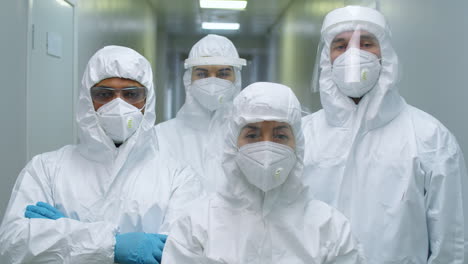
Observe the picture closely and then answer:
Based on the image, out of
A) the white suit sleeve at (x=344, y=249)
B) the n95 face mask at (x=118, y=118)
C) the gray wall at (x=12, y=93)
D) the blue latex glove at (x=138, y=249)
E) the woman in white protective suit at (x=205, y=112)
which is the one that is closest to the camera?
the white suit sleeve at (x=344, y=249)

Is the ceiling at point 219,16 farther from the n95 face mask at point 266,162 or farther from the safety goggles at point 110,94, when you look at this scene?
the n95 face mask at point 266,162

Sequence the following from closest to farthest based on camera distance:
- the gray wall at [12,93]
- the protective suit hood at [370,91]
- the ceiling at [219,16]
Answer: the protective suit hood at [370,91] < the gray wall at [12,93] < the ceiling at [219,16]

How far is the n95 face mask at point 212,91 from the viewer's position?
97.3 inches

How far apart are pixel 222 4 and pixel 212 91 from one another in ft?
8.22

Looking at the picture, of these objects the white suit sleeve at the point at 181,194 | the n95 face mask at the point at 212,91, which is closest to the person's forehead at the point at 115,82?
the white suit sleeve at the point at 181,194

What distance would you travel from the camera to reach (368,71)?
1851 mm

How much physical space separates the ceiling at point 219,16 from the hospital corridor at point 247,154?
220 cm

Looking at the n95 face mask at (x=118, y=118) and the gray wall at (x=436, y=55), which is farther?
the gray wall at (x=436, y=55)

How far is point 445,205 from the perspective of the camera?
1.64 m

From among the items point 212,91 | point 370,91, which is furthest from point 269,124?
point 212,91

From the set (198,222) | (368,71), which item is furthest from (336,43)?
(198,222)

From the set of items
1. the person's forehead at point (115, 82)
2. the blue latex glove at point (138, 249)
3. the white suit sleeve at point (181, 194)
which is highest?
the person's forehead at point (115, 82)

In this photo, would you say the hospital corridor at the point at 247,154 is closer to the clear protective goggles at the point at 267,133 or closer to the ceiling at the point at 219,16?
the clear protective goggles at the point at 267,133

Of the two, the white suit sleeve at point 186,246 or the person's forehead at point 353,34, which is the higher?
the person's forehead at point 353,34
